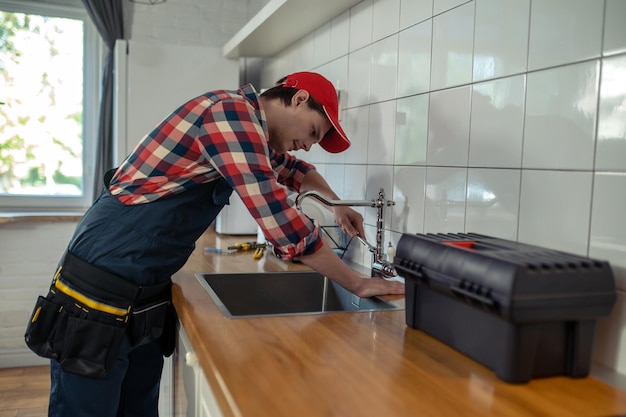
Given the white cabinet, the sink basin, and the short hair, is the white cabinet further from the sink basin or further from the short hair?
the short hair

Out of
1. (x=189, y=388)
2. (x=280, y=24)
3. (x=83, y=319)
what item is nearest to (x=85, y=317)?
(x=83, y=319)

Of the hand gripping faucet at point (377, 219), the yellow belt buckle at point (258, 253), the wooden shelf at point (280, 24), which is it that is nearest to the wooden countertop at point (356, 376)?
the hand gripping faucet at point (377, 219)

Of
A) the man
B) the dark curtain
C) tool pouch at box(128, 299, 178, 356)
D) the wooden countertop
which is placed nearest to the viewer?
the wooden countertop

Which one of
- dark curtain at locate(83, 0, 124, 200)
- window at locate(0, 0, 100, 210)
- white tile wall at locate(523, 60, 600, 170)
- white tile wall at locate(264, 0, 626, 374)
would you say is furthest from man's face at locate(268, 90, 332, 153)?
window at locate(0, 0, 100, 210)

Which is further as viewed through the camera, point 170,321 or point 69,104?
point 69,104

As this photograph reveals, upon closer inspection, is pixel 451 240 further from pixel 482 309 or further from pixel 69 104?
pixel 69 104

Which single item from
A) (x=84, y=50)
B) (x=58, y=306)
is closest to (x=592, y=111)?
(x=58, y=306)

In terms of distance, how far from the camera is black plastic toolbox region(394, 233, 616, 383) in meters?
0.83

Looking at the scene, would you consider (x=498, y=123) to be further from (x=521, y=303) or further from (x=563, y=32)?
(x=521, y=303)

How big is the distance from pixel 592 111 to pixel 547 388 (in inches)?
19.5

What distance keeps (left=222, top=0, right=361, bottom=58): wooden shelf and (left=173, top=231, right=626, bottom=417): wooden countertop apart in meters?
1.25

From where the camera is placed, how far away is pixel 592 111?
1.01 m

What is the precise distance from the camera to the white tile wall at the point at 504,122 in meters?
0.98

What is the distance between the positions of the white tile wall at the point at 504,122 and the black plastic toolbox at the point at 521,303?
0.41 feet
